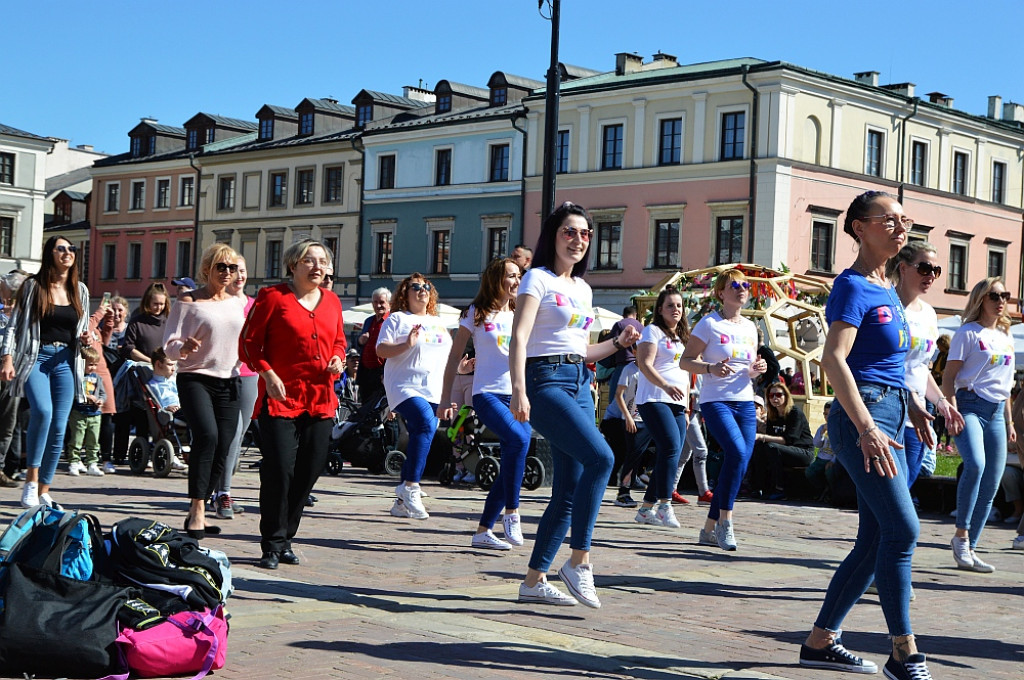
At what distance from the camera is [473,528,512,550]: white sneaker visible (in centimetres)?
924

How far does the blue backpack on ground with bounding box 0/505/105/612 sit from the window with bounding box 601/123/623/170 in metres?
45.7

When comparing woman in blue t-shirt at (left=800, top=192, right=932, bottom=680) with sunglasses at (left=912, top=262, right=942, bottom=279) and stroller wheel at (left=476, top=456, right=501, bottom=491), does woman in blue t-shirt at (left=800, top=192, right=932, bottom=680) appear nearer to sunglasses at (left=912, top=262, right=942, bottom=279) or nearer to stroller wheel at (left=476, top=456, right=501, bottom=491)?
sunglasses at (left=912, top=262, right=942, bottom=279)

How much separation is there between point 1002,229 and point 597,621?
52062mm

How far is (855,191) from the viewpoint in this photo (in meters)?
48.7

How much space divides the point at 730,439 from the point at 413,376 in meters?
2.59

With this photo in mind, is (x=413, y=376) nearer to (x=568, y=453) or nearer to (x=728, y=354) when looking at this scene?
(x=728, y=354)

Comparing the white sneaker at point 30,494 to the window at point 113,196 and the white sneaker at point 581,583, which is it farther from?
the window at point 113,196

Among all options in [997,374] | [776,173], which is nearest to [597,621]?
[997,374]

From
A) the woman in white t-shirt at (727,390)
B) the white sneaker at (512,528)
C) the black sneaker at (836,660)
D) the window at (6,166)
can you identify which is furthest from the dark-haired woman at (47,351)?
the window at (6,166)

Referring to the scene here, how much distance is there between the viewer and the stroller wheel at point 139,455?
14672 millimetres

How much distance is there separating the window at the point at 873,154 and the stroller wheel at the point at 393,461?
1425 inches

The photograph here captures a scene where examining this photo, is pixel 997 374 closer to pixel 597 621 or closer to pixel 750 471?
pixel 597 621

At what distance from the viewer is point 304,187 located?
Answer: 6216 cm

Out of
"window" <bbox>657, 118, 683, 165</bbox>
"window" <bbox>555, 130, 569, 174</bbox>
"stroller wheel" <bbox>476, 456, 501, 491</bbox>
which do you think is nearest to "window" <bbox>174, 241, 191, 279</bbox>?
"window" <bbox>555, 130, 569, 174</bbox>
